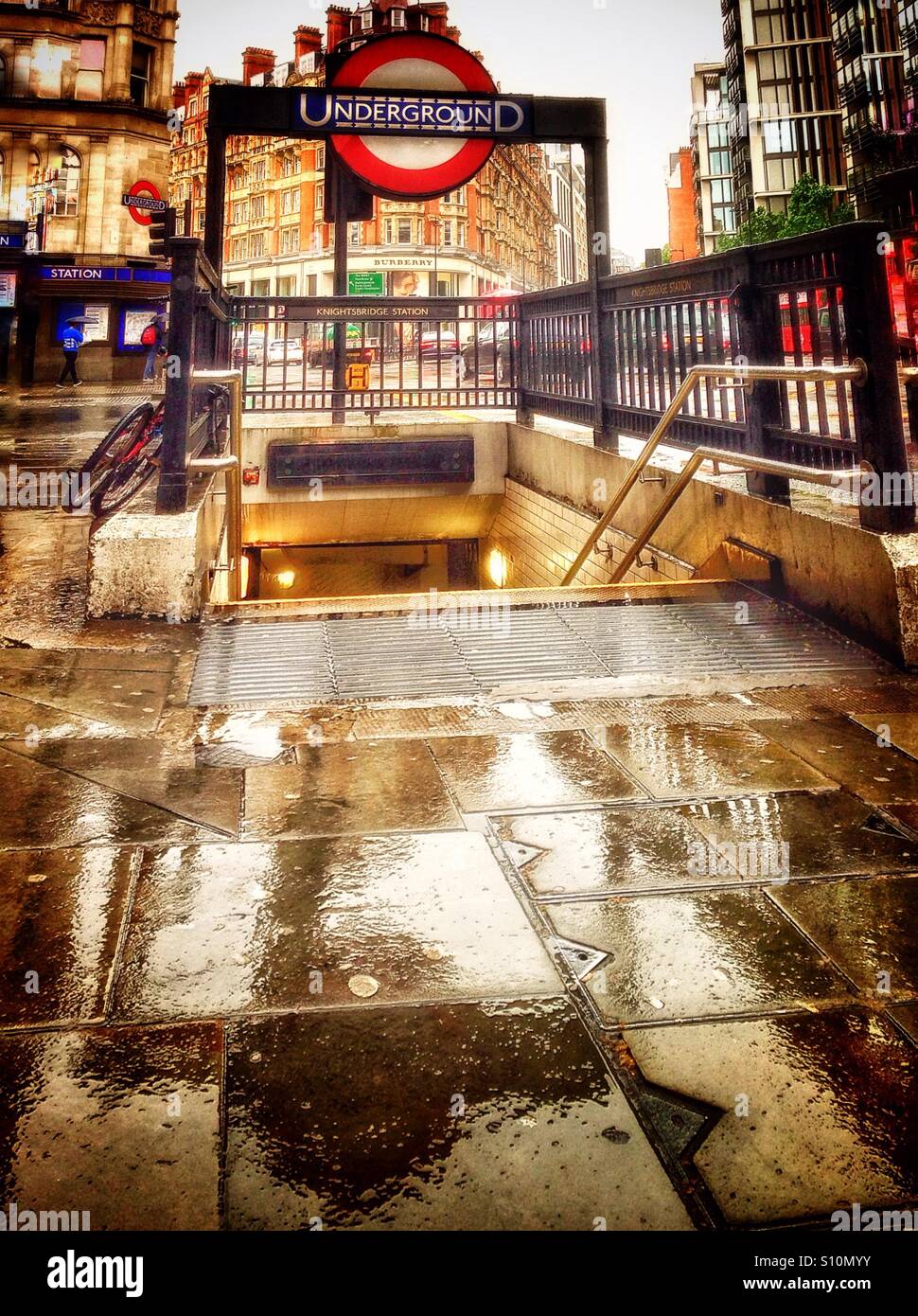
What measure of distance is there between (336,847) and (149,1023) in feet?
2.84

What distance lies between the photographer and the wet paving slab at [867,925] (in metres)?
2.00

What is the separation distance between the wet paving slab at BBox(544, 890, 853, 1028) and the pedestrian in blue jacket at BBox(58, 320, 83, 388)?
1074 inches

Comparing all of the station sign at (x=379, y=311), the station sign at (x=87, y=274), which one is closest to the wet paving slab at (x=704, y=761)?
the station sign at (x=379, y=311)

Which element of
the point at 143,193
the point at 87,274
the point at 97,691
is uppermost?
the point at 143,193

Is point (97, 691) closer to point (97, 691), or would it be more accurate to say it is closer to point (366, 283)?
point (97, 691)

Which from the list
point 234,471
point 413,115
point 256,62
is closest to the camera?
point 234,471

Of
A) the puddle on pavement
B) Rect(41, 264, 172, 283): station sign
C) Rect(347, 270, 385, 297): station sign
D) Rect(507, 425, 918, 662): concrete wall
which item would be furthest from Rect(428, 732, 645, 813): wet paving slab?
Rect(347, 270, 385, 297): station sign

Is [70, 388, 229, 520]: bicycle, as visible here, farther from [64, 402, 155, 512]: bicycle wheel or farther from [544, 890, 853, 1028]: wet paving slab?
[544, 890, 853, 1028]: wet paving slab

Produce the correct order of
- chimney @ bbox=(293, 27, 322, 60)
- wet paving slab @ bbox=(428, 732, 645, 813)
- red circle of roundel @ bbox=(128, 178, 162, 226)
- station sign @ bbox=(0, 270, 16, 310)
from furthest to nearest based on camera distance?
chimney @ bbox=(293, 27, 322, 60) < red circle of roundel @ bbox=(128, 178, 162, 226) < station sign @ bbox=(0, 270, 16, 310) < wet paving slab @ bbox=(428, 732, 645, 813)

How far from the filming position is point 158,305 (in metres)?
28.8

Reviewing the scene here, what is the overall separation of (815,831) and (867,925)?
A: 543mm

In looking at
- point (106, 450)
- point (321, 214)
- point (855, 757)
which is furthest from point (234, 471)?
point (321, 214)

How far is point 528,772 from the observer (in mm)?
3248

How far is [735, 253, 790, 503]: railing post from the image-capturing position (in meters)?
5.38
